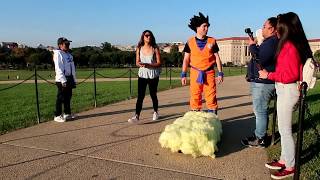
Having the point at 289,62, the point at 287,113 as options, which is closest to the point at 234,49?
the point at 287,113

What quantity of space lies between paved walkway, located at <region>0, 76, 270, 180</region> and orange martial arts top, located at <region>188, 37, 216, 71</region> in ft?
4.04

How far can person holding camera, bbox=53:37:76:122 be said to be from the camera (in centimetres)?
814

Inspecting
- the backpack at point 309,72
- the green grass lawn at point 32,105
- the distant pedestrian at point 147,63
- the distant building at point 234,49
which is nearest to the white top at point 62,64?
the green grass lawn at point 32,105

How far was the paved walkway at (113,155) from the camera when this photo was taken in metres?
4.84

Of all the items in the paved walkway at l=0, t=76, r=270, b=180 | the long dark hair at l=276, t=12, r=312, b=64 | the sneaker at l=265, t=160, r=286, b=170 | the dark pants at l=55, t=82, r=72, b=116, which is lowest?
the paved walkway at l=0, t=76, r=270, b=180

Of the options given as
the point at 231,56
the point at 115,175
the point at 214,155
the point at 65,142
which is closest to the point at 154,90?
the point at 65,142

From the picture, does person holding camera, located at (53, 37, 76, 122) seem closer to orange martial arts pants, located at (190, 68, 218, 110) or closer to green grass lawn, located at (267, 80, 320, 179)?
orange martial arts pants, located at (190, 68, 218, 110)

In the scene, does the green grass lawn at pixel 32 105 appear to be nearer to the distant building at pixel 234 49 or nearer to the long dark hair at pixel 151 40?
the long dark hair at pixel 151 40

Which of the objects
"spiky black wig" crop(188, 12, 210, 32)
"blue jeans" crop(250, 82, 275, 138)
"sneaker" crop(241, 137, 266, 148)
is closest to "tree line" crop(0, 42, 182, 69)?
"spiky black wig" crop(188, 12, 210, 32)

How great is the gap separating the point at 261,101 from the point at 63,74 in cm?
412

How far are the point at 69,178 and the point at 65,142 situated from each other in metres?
1.79

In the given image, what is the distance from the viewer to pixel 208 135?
218 inches

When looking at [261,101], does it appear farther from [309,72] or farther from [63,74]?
[63,74]

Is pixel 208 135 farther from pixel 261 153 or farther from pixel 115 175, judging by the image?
pixel 115 175
